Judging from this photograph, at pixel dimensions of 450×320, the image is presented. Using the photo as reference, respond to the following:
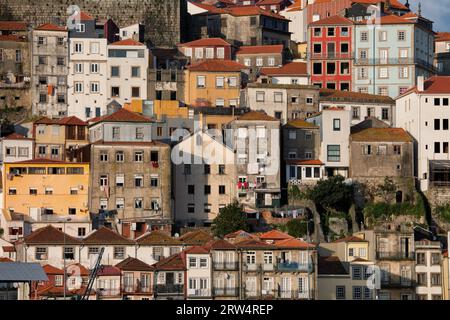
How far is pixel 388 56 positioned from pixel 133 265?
3771 centimetres

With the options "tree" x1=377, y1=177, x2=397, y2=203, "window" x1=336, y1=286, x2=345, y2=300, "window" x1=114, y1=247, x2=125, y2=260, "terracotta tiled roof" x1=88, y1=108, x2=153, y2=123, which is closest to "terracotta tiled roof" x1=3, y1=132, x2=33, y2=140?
"terracotta tiled roof" x1=88, y1=108, x2=153, y2=123

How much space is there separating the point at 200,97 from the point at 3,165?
59.6 feet

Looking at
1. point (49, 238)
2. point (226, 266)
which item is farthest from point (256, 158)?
point (49, 238)

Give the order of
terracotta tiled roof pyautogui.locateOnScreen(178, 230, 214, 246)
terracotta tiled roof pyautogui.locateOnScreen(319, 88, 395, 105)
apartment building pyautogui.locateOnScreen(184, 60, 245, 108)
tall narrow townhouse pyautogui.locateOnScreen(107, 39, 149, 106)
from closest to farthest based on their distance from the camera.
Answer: terracotta tiled roof pyautogui.locateOnScreen(178, 230, 214, 246), terracotta tiled roof pyautogui.locateOnScreen(319, 88, 395, 105), apartment building pyautogui.locateOnScreen(184, 60, 245, 108), tall narrow townhouse pyautogui.locateOnScreen(107, 39, 149, 106)

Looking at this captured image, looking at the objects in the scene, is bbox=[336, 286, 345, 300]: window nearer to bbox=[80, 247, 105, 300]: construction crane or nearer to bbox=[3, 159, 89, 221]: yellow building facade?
bbox=[80, 247, 105, 300]: construction crane

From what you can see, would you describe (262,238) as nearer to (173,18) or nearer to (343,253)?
(343,253)

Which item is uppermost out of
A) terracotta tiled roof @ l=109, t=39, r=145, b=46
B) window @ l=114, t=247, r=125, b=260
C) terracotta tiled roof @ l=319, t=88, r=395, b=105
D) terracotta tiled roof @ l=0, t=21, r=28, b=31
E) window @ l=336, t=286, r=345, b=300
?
terracotta tiled roof @ l=0, t=21, r=28, b=31

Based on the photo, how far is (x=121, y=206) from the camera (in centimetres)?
7056

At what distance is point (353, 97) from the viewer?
8450 cm

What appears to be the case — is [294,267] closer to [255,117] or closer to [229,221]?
[229,221]

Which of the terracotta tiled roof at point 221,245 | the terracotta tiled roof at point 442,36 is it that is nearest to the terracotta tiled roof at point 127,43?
the terracotta tiled roof at point 221,245

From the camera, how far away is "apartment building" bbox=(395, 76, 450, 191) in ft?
246

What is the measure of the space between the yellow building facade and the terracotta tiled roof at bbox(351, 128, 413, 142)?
54.1 ft

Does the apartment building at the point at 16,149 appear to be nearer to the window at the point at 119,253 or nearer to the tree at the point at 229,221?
the tree at the point at 229,221
